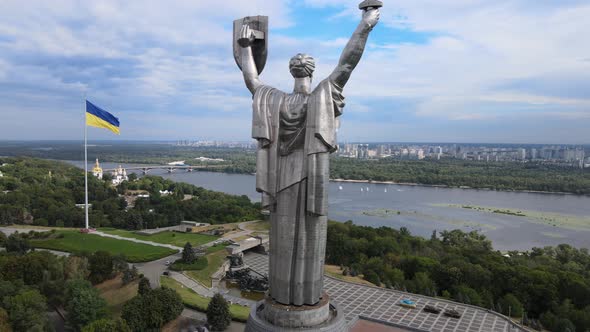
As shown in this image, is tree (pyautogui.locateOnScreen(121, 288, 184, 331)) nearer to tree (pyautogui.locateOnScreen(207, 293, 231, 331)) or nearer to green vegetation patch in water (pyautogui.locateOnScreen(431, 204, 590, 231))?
tree (pyautogui.locateOnScreen(207, 293, 231, 331))

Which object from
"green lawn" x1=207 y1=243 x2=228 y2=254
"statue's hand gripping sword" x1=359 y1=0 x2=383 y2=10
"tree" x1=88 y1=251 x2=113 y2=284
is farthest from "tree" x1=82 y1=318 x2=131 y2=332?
"statue's hand gripping sword" x1=359 y1=0 x2=383 y2=10

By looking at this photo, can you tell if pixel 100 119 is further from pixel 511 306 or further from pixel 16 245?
pixel 511 306

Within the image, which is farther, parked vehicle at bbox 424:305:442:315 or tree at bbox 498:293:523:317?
tree at bbox 498:293:523:317

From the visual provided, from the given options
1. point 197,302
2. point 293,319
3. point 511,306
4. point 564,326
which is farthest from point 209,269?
point 564,326

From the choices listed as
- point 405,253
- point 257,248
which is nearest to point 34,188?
point 257,248

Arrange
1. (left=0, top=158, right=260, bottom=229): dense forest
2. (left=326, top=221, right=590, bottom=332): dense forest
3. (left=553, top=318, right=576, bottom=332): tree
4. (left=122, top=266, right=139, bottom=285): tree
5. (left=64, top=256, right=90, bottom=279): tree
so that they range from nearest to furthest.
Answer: (left=553, top=318, right=576, bottom=332): tree → (left=64, top=256, right=90, bottom=279): tree → (left=326, top=221, right=590, bottom=332): dense forest → (left=122, top=266, right=139, bottom=285): tree → (left=0, top=158, right=260, bottom=229): dense forest

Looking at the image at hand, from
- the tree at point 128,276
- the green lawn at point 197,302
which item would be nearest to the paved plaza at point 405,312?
the green lawn at point 197,302
